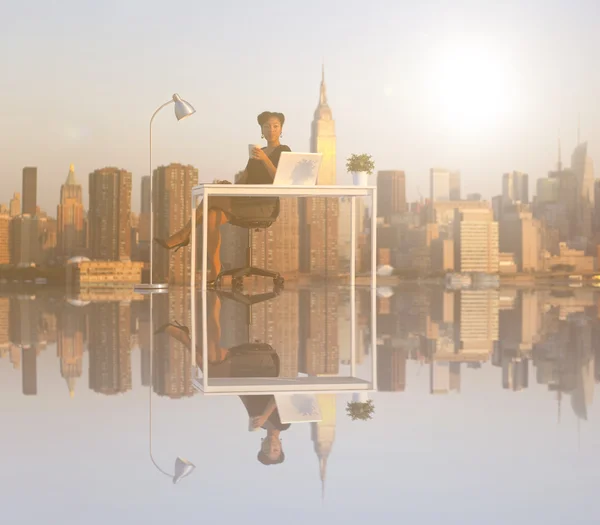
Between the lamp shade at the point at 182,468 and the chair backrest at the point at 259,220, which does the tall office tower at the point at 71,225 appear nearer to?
the chair backrest at the point at 259,220

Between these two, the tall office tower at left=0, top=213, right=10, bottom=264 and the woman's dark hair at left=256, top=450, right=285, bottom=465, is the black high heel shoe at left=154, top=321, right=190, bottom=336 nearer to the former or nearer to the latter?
the woman's dark hair at left=256, top=450, right=285, bottom=465

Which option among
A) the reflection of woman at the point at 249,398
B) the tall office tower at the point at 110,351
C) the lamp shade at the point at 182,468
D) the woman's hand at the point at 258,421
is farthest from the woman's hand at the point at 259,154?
the lamp shade at the point at 182,468

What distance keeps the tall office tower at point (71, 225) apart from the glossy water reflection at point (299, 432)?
12.3 metres

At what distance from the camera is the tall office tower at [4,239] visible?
16.1m

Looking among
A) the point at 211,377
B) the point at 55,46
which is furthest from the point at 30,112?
the point at 211,377

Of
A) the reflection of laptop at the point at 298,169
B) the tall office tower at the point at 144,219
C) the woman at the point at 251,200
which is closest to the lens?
the reflection of laptop at the point at 298,169

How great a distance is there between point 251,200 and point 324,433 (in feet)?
16.9

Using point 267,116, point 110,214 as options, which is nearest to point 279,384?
point 267,116

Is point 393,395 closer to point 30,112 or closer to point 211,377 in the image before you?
point 211,377

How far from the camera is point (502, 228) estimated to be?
24.7 meters

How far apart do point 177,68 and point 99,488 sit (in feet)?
33.9

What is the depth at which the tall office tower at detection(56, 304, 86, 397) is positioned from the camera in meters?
2.40

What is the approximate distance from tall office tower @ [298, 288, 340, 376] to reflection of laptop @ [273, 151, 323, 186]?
2.93 ft

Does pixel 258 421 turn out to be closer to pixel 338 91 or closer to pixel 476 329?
pixel 476 329
